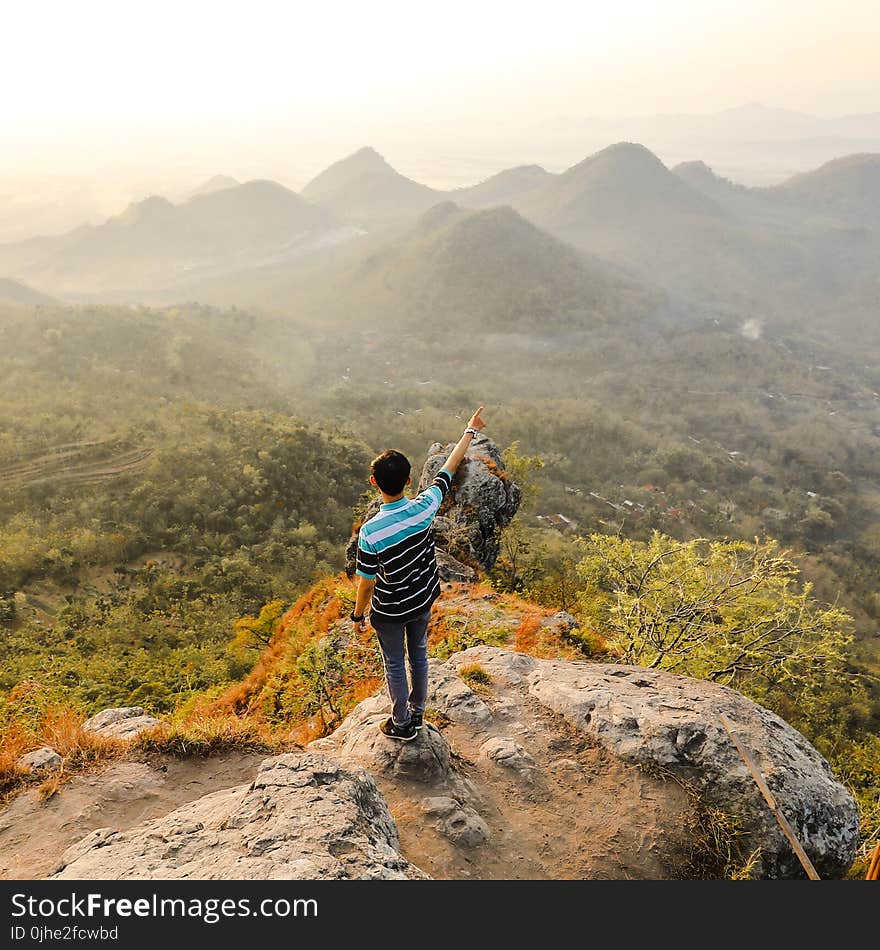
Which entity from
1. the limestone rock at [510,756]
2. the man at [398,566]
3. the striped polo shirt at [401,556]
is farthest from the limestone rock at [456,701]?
the striped polo shirt at [401,556]

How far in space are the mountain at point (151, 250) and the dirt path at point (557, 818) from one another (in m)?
161

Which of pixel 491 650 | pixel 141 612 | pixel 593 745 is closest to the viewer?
pixel 593 745

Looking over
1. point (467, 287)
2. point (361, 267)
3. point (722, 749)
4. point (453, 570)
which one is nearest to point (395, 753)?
point (722, 749)

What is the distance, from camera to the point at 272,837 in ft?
12.7

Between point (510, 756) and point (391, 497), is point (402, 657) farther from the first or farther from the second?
point (510, 756)

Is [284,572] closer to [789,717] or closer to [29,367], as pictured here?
[789,717]

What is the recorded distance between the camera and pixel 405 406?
3051 inches

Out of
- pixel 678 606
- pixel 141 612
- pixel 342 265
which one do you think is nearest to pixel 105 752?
pixel 678 606

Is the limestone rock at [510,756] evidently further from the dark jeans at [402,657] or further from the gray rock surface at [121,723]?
the gray rock surface at [121,723]

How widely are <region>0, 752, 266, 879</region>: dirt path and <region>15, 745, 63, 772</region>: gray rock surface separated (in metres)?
0.32

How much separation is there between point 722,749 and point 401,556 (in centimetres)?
466

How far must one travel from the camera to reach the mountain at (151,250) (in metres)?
154

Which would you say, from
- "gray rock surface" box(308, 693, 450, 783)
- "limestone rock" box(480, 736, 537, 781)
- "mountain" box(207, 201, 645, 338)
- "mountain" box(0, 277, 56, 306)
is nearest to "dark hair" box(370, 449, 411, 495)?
"gray rock surface" box(308, 693, 450, 783)

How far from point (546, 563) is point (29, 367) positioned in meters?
52.7
